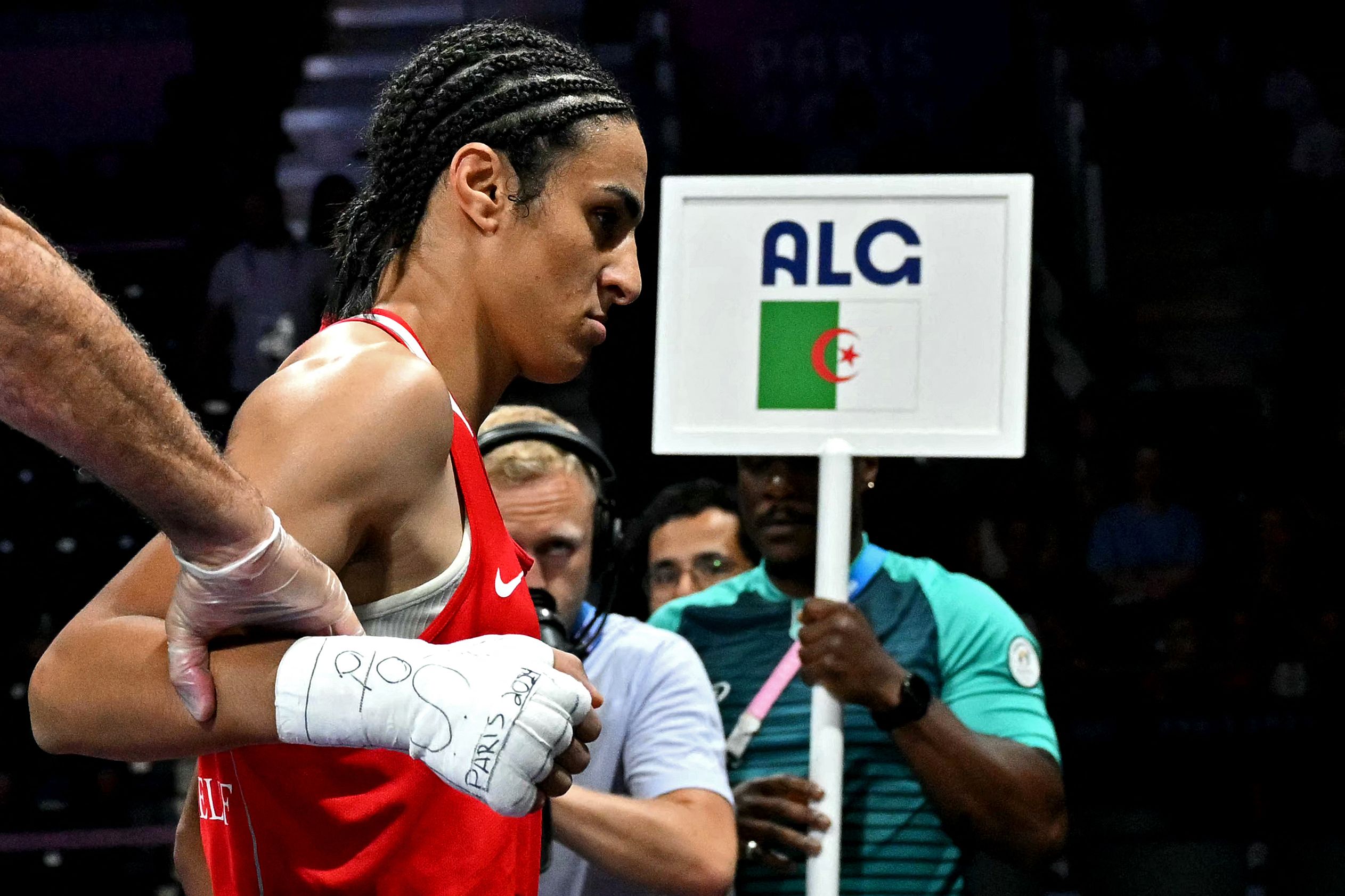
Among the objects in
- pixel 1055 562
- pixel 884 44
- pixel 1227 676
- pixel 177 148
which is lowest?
pixel 1227 676

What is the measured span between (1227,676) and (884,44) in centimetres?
343

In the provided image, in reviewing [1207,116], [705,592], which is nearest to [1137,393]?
[1207,116]

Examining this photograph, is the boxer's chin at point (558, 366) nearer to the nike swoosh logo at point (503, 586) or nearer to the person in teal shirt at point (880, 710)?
the nike swoosh logo at point (503, 586)

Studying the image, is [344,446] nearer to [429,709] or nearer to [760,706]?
[429,709]

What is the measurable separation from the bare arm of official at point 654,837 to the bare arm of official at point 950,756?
0.30 meters

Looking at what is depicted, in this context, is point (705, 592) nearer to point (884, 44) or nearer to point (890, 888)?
point (890, 888)

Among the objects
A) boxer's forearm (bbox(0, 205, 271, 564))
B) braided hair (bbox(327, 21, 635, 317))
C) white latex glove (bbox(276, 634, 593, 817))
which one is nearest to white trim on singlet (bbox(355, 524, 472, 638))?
white latex glove (bbox(276, 634, 593, 817))

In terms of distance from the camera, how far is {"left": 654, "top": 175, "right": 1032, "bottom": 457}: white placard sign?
2430 mm

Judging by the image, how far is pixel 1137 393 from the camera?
5.65 meters

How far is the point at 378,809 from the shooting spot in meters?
1.32

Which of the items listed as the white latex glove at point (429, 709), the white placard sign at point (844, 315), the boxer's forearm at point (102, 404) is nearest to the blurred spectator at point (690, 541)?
the white placard sign at point (844, 315)

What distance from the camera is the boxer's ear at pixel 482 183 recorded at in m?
1.45

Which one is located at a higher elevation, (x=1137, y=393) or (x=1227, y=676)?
(x=1137, y=393)

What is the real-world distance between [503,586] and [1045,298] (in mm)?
4864
